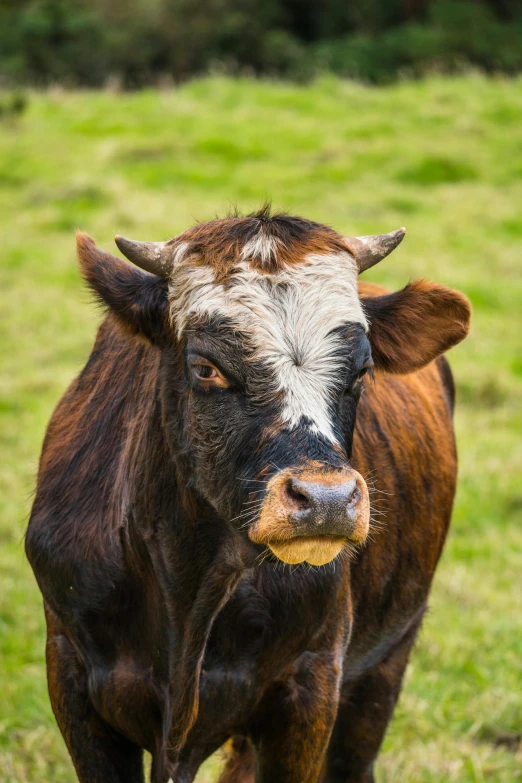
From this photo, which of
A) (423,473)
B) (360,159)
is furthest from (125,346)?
(360,159)

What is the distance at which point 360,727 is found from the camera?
4.71 meters

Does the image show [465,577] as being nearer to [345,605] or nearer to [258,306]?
[345,605]

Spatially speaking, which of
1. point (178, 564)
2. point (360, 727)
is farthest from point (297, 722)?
point (360, 727)

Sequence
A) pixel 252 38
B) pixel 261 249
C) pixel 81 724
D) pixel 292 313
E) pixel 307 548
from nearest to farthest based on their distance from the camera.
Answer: pixel 307 548 < pixel 292 313 < pixel 261 249 < pixel 81 724 < pixel 252 38

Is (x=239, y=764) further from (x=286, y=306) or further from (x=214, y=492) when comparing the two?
(x=286, y=306)

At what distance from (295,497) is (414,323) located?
3.47 feet

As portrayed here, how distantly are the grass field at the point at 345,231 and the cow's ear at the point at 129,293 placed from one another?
1.38ft

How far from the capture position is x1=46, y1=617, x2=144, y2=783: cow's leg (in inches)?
146

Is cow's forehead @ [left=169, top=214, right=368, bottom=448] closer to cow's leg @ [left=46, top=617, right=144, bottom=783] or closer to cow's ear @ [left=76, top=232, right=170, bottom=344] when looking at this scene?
cow's ear @ [left=76, top=232, right=170, bottom=344]

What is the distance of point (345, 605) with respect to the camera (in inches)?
152

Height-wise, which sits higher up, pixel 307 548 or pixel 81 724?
pixel 307 548

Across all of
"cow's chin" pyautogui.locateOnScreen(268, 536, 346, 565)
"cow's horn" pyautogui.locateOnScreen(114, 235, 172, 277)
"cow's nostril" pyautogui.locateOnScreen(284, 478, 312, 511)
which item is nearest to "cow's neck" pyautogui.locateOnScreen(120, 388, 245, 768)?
"cow's horn" pyautogui.locateOnScreen(114, 235, 172, 277)

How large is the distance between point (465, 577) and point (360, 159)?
8.97 m

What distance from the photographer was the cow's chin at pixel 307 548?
2904 millimetres
